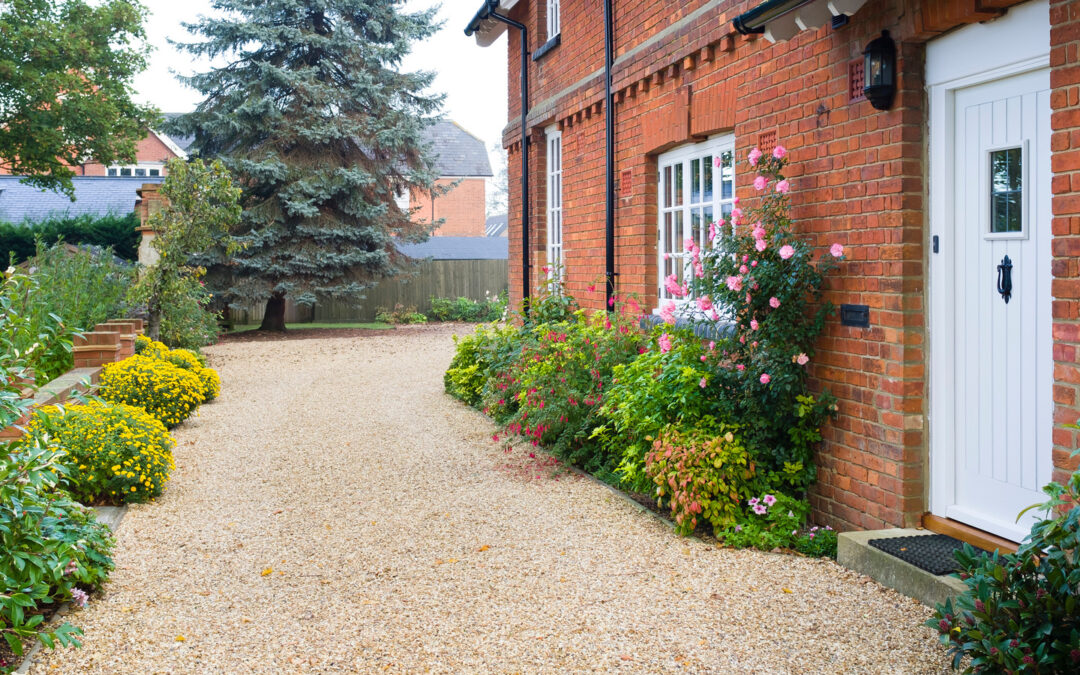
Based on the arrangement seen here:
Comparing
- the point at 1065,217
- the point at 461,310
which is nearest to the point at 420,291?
the point at 461,310

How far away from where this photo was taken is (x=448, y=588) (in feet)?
16.1

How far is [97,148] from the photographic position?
23953 millimetres

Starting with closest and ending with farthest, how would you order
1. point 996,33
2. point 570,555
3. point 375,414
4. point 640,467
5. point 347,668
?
point 347,668, point 996,33, point 570,555, point 640,467, point 375,414

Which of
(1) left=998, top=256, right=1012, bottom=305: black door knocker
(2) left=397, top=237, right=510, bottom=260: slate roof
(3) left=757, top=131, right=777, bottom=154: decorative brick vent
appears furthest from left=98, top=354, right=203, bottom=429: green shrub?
(2) left=397, top=237, right=510, bottom=260: slate roof

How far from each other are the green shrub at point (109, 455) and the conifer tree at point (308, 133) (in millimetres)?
15876

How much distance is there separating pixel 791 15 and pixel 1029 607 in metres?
3.52

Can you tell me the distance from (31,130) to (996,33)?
23.4 meters

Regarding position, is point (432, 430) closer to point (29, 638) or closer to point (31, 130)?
point (29, 638)

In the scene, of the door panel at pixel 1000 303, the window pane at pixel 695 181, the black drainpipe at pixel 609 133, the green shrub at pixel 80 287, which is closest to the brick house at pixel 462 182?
the green shrub at pixel 80 287

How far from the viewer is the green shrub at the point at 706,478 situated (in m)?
5.61

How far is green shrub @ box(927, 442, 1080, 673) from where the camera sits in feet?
10.3

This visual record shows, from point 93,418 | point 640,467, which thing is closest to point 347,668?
point 640,467

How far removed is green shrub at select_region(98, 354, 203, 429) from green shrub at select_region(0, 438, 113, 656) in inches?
196

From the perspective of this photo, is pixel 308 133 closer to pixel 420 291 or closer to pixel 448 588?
pixel 420 291
